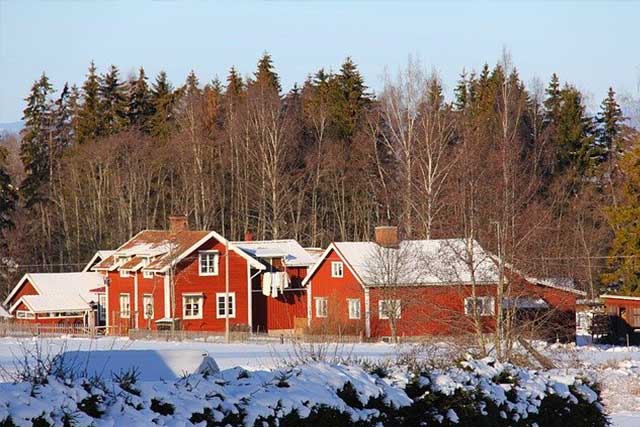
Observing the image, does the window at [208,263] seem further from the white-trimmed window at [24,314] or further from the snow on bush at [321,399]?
the snow on bush at [321,399]

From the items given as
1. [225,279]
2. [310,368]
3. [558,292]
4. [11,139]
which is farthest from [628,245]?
[11,139]

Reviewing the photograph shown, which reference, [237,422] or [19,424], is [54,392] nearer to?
[19,424]

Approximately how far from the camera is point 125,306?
60781mm

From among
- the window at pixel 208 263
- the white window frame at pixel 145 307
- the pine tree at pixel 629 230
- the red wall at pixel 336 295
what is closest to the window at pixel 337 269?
the red wall at pixel 336 295

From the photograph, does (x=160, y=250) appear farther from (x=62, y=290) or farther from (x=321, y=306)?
(x=62, y=290)

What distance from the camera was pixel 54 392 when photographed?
8.73 meters

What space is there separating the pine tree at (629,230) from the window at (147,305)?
22.9m

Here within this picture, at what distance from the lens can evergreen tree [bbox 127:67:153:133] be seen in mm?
79375

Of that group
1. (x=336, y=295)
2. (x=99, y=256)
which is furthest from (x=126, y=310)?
(x=336, y=295)

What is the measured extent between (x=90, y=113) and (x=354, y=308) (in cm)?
3144

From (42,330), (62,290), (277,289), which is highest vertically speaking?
(62,290)

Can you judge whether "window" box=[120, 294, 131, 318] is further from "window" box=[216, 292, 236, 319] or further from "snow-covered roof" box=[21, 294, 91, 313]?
"window" box=[216, 292, 236, 319]

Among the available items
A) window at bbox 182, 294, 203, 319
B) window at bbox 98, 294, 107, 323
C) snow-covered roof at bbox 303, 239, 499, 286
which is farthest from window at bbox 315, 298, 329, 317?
window at bbox 98, 294, 107, 323

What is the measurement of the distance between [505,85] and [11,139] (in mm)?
78667
